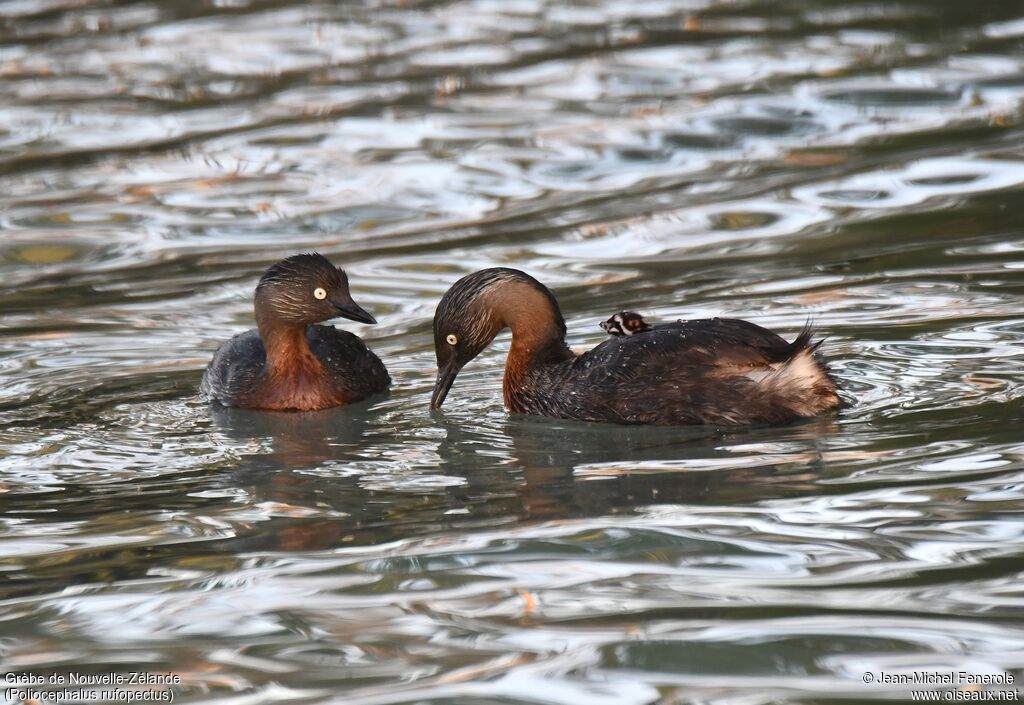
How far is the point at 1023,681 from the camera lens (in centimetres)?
475

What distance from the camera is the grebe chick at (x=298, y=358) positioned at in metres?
8.90

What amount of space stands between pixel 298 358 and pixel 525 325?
4.39ft

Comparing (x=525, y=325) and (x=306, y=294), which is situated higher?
(x=306, y=294)

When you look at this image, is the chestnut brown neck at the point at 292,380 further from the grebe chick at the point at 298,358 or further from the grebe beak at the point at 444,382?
the grebe beak at the point at 444,382

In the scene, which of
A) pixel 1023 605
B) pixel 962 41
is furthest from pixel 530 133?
pixel 1023 605

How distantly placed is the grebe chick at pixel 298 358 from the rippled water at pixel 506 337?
0.22 metres

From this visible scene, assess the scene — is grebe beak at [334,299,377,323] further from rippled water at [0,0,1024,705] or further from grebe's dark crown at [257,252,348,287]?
rippled water at [0,0,1024,705]

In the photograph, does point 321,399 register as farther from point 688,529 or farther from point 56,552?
point 688,529

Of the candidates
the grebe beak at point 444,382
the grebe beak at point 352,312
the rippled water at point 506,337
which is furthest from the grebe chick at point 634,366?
the grebe beak at point 352,312

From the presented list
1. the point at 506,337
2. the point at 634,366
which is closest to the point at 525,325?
the point at 634,366

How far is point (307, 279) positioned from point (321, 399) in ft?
2.13

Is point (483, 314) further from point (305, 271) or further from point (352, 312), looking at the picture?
point (305, 271)

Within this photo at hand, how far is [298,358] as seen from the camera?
29.6ft

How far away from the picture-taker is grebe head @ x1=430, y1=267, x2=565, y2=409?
8414mm
